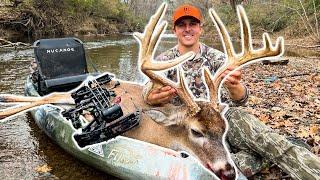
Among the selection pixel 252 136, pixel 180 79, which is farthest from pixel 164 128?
pixel 252 136

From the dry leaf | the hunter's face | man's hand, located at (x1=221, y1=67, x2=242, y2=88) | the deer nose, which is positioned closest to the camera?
the deer nose

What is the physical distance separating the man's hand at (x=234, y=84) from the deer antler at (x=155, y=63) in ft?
1.35

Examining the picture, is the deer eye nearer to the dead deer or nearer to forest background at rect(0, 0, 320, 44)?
the dead deer

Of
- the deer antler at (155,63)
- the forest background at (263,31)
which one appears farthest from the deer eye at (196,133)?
the forest background at (263,31)

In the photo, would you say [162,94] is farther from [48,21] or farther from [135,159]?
[48,21]

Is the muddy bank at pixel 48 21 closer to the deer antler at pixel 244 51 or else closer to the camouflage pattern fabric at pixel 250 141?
the camouflage pattern fabric at pixel 250 141

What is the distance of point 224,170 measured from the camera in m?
3.57

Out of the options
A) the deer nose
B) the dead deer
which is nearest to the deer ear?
the dead deer

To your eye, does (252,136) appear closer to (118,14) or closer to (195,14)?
(195,14)

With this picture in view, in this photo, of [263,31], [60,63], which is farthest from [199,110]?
[263,31]

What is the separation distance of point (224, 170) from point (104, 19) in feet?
140

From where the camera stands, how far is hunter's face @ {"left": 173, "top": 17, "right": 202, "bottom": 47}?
461 centimetres

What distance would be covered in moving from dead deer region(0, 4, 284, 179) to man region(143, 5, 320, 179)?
0.46 feet

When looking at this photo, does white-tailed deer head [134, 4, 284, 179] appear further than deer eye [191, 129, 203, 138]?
No
